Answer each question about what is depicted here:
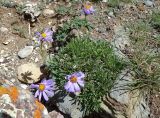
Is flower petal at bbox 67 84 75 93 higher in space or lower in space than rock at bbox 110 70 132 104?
higher

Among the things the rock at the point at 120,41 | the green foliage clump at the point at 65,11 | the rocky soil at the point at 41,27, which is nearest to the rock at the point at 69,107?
the rocky soil at the point at 41,27

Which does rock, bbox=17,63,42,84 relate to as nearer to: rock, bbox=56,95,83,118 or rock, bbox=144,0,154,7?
rock, bbox=56,95,83,118

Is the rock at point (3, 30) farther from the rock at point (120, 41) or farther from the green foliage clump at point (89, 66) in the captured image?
the rock at point (120, 41)

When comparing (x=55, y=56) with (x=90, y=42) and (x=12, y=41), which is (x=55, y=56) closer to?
(x=90, y=42)

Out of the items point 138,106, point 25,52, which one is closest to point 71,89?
point 138,106

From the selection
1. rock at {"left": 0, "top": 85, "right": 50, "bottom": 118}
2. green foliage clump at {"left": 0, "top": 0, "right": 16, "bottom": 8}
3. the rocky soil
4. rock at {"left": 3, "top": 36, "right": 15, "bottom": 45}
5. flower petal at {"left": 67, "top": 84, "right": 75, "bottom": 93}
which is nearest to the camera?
rock at {"left": 0, "top": 85, "right": 50, "bottom": 118}

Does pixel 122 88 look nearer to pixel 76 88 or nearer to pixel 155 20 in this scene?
pixel 76 88

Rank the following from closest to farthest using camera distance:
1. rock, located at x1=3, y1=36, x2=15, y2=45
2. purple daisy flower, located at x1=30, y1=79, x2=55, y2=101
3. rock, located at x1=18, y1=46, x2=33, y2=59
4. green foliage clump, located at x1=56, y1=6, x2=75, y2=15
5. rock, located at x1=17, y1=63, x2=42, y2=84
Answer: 1. purple daisy flower, located at x1=30, y1=79, x2=55, y2=101
2. rock, located at x1=17, y1=63, x2=42, y2=84
3. rock, located at x1=18, y1=46, x2=33, y2=59
4. rock, located at x1=3, y1=36, x2=15, y2=45
5. green foliage clump, located at x1=56, y1=6, x2=75, y2=15

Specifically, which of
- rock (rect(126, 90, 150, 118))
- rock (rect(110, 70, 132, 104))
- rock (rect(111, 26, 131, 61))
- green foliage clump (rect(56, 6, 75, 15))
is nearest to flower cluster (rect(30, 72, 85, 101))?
rock (rect(110, 70, 132, 104))
